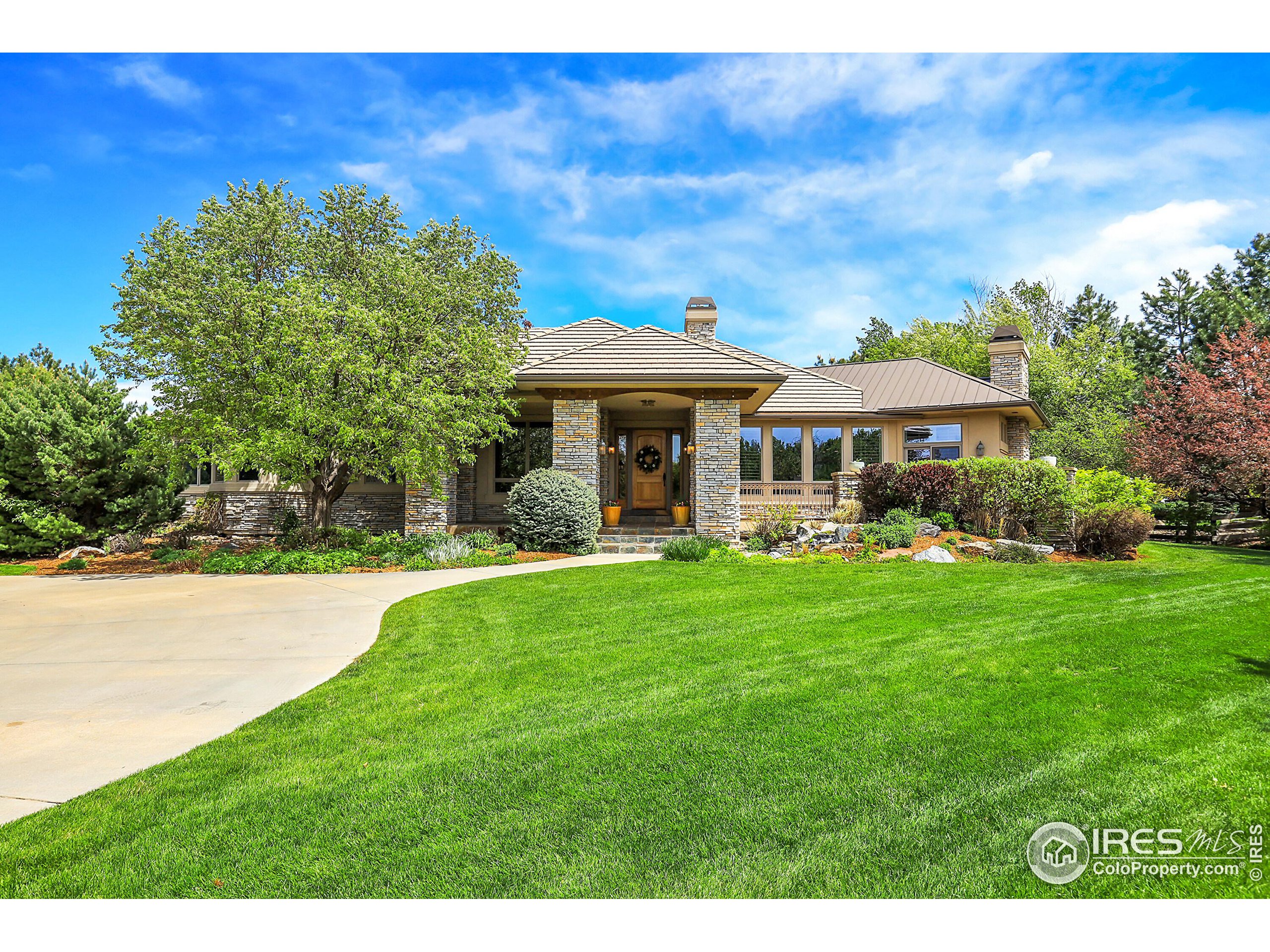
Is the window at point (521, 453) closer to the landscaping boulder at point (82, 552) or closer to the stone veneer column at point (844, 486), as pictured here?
the stone veneer column at point (844, 486)

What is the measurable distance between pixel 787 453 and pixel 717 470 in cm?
577

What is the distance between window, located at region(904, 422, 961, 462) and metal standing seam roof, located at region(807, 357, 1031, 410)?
0.79 metres

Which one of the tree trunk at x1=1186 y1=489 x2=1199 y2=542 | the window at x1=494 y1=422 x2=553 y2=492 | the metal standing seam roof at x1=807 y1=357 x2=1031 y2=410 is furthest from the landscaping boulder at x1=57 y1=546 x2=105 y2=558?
the tree trunk at x1=1186 y1=489 x2=1199 y2=542

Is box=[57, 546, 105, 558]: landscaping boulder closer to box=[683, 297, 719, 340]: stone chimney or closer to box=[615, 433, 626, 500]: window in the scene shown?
box=[615, 433, 626, 500]: window

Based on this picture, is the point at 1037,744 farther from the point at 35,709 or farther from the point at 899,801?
the point at 35,709

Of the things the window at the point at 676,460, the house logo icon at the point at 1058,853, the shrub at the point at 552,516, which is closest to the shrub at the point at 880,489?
the window at the point at 676,460

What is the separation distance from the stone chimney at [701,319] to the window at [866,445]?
529cm

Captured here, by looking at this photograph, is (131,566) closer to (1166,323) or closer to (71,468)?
(71,468)

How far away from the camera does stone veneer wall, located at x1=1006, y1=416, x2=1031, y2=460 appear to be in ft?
61.8

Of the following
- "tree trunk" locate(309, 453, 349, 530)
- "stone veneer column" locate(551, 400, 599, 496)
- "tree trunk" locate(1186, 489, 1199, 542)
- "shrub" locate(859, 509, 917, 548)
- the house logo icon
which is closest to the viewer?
the house logo icon

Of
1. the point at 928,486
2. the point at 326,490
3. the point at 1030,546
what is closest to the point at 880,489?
the point at 928,486

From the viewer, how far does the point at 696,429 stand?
14.0 meters

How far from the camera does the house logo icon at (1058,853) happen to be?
2.22m
